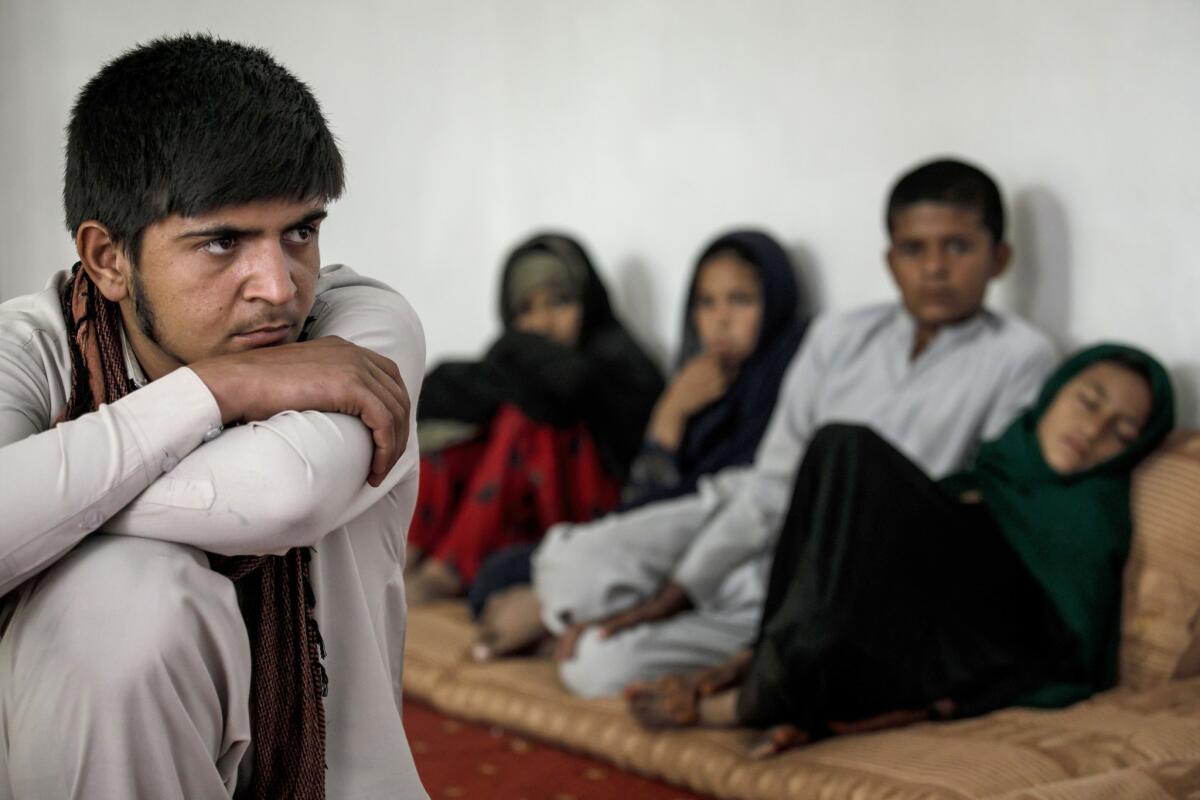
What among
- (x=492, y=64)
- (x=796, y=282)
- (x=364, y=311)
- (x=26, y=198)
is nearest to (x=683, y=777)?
(x=364, y=311)

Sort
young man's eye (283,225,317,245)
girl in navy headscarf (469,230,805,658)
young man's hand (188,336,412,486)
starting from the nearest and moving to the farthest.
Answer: young man's hand (188,336,412,486) → young man's eye (283,225,317,245) → girl in navy headscarf (469,230,805,658)

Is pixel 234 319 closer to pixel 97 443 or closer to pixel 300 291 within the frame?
pixel 300 291

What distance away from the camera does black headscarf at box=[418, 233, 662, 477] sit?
374 centimetres

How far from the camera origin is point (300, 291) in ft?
4.88

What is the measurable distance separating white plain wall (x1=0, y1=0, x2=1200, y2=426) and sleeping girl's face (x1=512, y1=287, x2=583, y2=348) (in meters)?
0.37

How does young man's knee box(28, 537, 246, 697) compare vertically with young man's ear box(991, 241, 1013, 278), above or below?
below

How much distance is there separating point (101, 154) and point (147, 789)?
0.71 m

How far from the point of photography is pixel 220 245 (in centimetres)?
145

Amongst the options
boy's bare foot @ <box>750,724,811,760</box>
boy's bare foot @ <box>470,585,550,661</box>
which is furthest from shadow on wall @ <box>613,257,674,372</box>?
boy's bare foot @ <box>750,724,811,760</box>

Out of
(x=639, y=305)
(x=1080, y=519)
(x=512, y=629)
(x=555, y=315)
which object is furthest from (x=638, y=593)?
(x=639, y=305)

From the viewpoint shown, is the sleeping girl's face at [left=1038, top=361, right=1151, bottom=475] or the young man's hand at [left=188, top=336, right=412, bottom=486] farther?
the sleeping girl's face at [left=1038, top=361, right=1151, bottom=475]

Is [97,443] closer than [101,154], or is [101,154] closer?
[97,443]

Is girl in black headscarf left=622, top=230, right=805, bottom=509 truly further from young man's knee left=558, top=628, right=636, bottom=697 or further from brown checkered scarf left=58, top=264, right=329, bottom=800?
brown checkered scarf left=58, top=264, right=329, bottom=800

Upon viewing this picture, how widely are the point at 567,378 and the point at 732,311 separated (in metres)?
0.53
